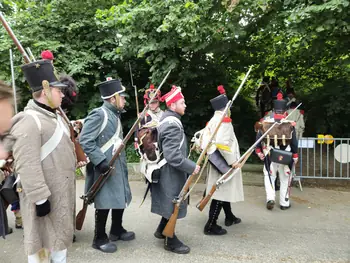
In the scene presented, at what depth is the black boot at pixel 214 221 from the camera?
15.6 feet

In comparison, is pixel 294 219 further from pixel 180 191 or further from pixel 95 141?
pixel 95 141

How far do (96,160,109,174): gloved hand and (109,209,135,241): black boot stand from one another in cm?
73

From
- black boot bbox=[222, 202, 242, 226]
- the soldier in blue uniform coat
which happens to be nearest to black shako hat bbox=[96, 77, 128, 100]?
the soldier in blue uniform coat

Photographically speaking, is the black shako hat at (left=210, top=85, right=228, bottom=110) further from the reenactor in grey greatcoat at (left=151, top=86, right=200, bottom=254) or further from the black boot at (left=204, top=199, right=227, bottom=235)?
the black boot at (left=204, top=199, right=227, bottom=235)

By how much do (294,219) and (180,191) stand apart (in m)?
2.18

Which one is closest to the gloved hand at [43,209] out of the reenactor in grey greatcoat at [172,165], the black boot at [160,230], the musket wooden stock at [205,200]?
the reenactor in grey greatcoat at [172,165]

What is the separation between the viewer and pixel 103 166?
13.2ft

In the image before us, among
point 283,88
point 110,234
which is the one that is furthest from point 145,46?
point 283,88

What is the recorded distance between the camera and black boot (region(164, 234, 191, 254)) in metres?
4.22

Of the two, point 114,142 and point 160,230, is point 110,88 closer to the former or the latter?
point 114,142

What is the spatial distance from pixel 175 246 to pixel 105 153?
55.1 inches

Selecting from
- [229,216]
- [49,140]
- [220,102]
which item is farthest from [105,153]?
[229,216]

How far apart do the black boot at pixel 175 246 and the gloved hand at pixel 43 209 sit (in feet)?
5.93

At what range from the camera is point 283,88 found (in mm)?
10992
